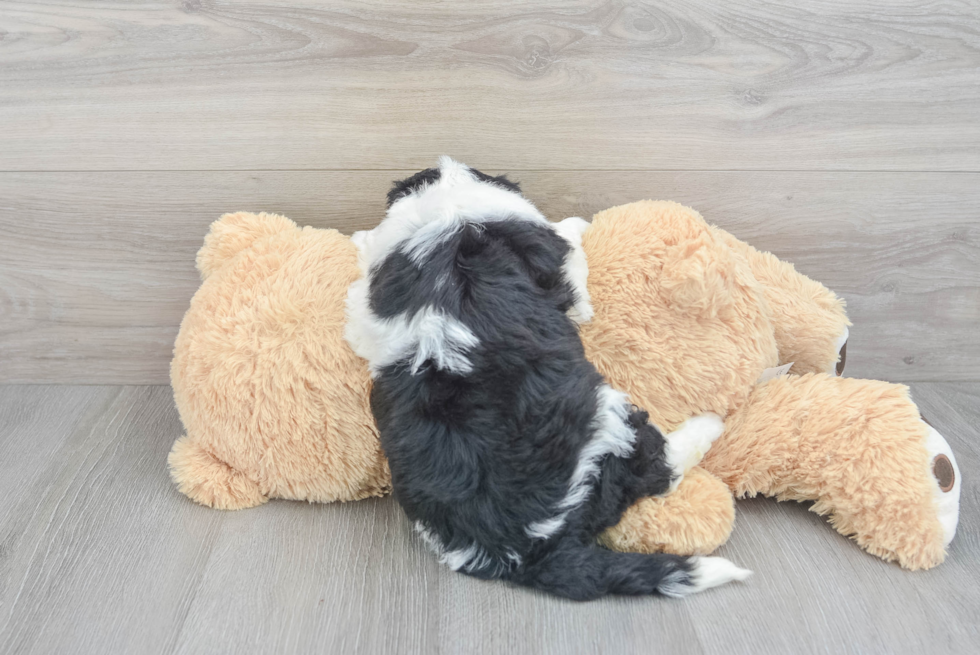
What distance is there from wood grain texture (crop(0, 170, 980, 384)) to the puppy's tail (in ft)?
1.63

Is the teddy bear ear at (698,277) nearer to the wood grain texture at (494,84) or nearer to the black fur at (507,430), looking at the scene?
the black fur at (507,430)

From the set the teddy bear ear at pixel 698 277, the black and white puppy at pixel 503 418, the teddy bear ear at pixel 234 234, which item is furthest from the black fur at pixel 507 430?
the teddy bear ear at pixel 234 234

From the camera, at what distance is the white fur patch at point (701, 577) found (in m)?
0.72

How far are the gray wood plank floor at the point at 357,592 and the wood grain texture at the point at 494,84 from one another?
468 millimetres

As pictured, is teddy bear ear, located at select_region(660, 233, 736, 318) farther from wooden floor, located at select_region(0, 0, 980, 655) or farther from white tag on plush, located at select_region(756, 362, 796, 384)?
wooden floor, located at select_region(0, 0, 980, 655)

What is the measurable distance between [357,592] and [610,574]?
26 cm

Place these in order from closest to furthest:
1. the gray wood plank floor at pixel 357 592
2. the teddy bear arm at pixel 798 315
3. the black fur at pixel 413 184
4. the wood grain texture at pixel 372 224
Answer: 1. the gray wood plank floor at pixel 357 592
2. the black fur at pixel 413 184
3. the teddy bear arm at pixel 798 315
4. the wood grain texture at pixel 372 224

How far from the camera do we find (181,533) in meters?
0.84

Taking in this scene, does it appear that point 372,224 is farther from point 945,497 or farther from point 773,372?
point 945,497

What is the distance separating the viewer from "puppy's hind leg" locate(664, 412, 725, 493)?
766 mm

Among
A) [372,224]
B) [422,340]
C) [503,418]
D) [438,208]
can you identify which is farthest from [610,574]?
[372,224]

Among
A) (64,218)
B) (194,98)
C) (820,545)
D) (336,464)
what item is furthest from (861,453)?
(64,218)

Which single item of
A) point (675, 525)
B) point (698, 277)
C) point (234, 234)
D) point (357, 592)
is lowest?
point (357, 592)

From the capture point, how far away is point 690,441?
79 centimetres
